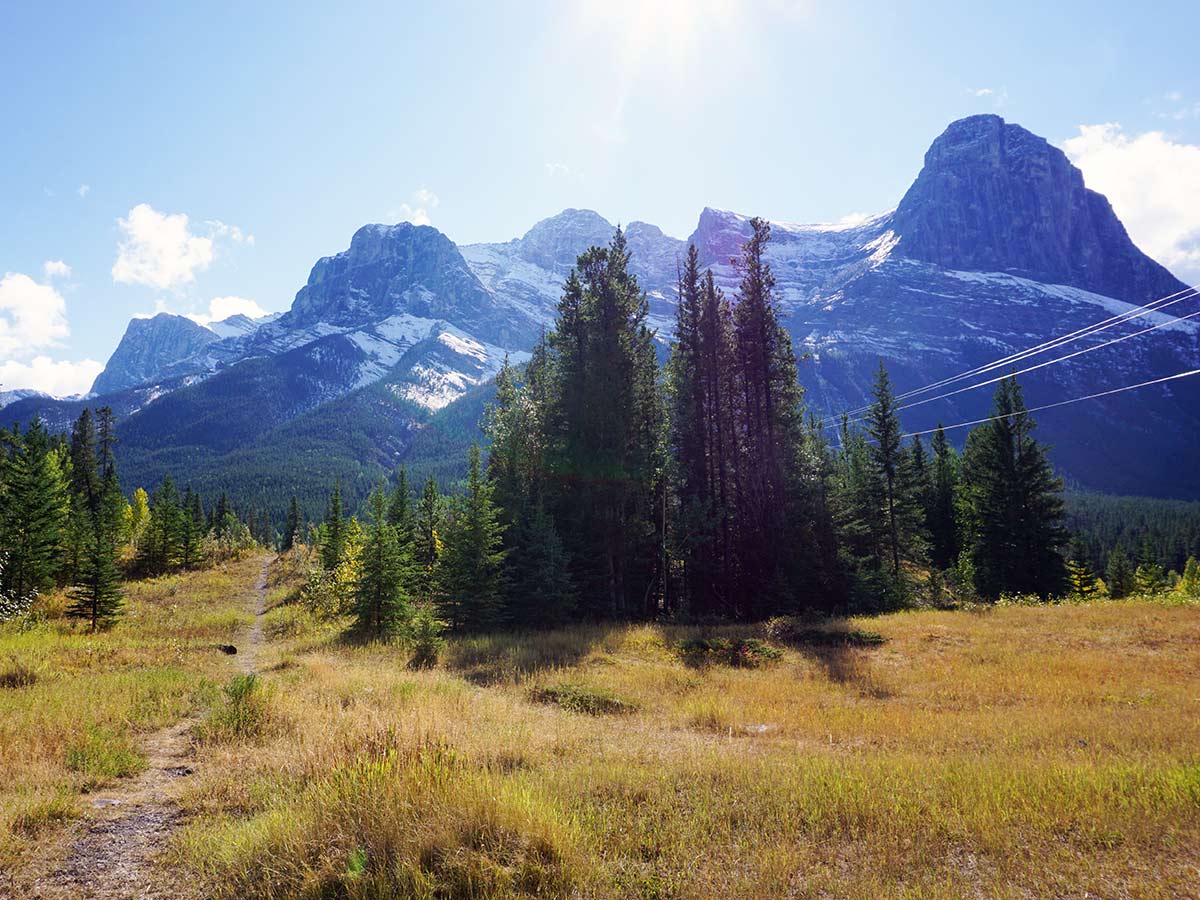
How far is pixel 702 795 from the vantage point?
228 inches

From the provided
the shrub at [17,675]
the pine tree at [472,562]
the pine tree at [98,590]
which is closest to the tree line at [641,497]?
the pine tree at [472,562]

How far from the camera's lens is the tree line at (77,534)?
74.1ft

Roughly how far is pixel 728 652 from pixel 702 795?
1193cm

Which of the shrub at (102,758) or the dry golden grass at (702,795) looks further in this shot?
the shrub at (102,758)

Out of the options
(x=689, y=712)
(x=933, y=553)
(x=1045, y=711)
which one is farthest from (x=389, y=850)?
(x=933, y=553)

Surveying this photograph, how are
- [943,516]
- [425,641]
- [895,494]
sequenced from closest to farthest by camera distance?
[425,641] < [895,494] < [943,516]

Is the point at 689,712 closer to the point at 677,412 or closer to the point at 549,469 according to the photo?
the point at 549,469

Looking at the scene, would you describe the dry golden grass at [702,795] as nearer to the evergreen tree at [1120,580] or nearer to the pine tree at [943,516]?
the evergreen tree at [1120,580]

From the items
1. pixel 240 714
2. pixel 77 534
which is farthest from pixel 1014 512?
pixel 77 534

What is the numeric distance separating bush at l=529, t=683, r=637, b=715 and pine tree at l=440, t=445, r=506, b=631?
852 cm

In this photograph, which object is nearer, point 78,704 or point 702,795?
point 702,795

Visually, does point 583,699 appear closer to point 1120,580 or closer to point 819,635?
point 819,635

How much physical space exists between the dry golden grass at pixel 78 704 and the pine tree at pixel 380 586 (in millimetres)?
4988

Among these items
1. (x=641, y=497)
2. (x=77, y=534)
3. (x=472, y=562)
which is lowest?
(x=472, y=562)
